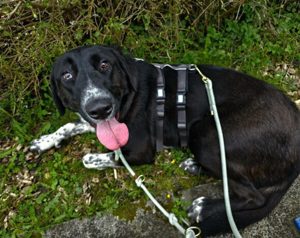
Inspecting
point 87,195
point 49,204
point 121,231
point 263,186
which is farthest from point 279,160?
point 49,204

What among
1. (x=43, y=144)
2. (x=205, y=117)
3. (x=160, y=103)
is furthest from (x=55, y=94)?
(x=205, y=117)

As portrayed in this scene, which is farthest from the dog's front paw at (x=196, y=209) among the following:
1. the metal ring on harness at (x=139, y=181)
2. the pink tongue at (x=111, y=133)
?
the pink tongue at (x=111, y=133)

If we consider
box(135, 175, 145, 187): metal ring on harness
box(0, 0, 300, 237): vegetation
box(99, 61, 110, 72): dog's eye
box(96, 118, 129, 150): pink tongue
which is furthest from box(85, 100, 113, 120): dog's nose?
box(0, 0, 300, 237): vegetation

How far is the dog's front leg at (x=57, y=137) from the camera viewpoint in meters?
3.90

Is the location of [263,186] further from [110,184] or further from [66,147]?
[66,147]

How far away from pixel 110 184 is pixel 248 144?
52.9 inches

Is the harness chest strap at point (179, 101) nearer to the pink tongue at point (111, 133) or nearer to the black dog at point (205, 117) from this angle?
the black dog at point (205, 117)

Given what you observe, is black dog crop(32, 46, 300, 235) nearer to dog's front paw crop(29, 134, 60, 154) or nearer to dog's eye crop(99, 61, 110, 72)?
dog's eye crop(99, 61, 110, 72)

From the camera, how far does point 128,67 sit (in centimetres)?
322

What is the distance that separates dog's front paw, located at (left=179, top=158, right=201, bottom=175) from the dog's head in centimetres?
83

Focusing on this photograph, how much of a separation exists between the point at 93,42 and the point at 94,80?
4.32 feet

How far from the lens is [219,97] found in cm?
328

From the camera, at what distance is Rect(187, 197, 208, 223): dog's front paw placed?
10.6ft

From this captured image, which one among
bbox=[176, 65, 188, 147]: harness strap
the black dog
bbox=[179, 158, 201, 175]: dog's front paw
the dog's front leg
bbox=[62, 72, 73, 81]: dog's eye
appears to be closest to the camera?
the black dog
